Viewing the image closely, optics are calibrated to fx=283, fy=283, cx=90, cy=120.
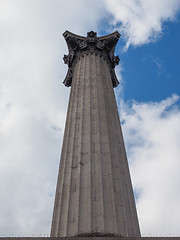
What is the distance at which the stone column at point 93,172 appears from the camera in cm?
1545

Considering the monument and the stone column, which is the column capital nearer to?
the stone column

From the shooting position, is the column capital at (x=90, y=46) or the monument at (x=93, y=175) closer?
the monument at (x=93, y=175)

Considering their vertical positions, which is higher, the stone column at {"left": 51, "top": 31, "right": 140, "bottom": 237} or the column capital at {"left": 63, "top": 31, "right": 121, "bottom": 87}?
the column capital at {"left": 63, "top": 31, "right": 121, "bottom": 87}

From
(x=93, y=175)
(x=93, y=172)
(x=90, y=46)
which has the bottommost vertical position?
(x=93, y=175)

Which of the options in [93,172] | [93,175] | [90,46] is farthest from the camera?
[90,46]

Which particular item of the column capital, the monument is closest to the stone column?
the monument

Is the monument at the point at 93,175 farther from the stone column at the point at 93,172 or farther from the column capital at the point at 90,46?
the column capital at the point at 90,46

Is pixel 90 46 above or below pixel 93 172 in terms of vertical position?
above

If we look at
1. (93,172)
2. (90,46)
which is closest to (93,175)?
(93,172)

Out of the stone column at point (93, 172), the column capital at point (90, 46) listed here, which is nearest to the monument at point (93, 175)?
the stone column at point (93, 172)

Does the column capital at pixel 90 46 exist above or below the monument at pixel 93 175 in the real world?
above

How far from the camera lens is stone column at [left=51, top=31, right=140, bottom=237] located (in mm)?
15445

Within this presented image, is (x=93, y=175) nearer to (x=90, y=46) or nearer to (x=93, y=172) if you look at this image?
(x=93, y=172)

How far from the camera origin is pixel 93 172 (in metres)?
18.1
